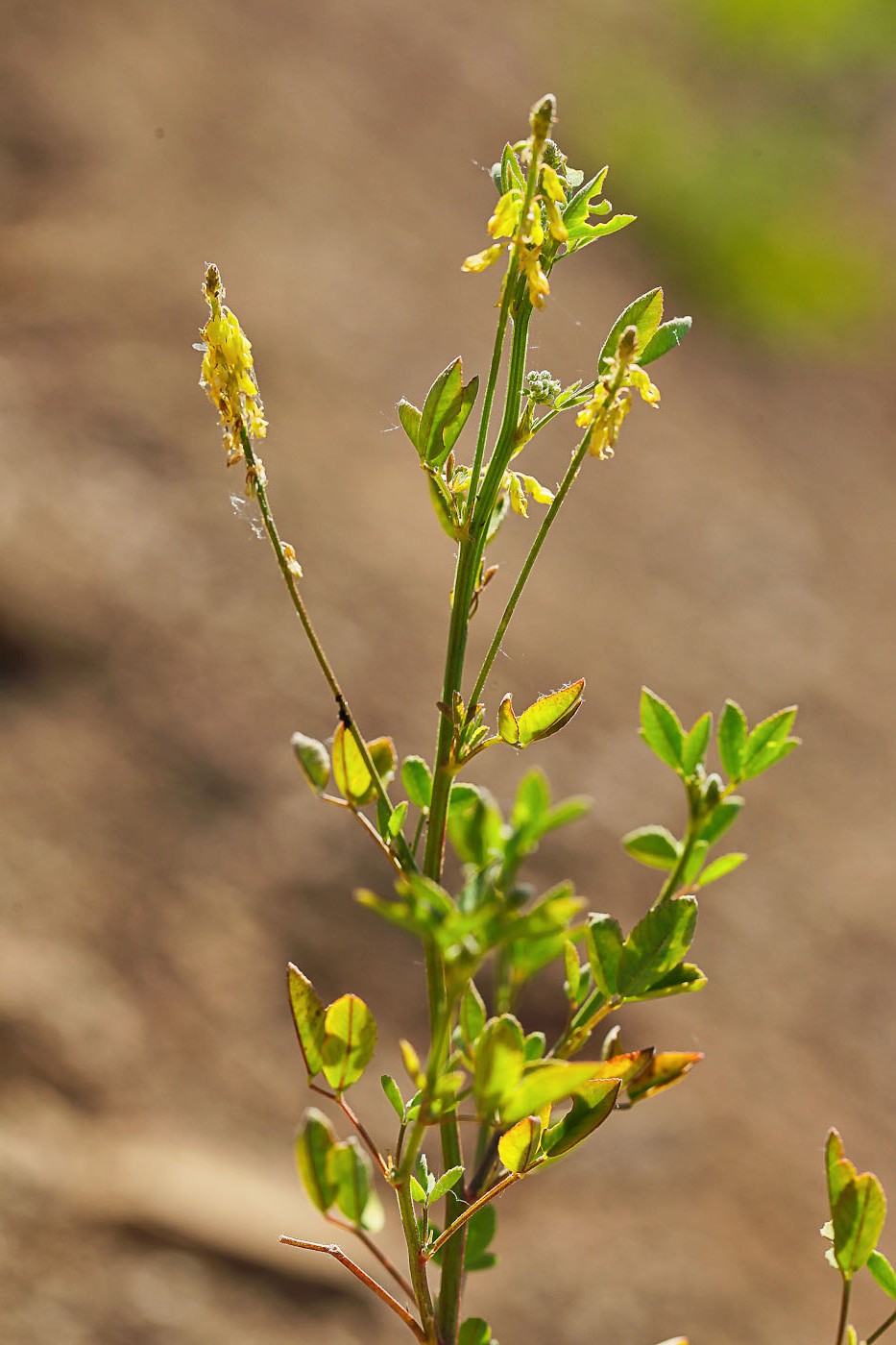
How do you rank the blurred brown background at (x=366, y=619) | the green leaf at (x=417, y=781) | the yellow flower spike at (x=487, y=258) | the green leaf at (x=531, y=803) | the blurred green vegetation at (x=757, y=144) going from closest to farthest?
the green leaf at (x=531, y=803) < the yellow flower spike at (x=487, y=258) < the green leaf at (x=417, y=781) < the blurred brown background at (x=366, y=619) < the blurred green vegetation at (x=757, y=144)

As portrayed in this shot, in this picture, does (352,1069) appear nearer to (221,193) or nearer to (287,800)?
(287,800)

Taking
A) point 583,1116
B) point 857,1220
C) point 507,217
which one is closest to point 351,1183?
point 583,1116

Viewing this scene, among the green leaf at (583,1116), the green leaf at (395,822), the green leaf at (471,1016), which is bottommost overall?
the green leaf at (583,1116)

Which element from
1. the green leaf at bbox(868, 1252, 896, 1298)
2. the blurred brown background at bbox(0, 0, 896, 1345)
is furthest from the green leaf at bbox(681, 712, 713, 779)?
the blurred brown background at bbox(0, 0, 896, 1345)

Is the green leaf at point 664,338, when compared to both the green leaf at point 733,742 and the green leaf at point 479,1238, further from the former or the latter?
the green leaf at point 479,1238

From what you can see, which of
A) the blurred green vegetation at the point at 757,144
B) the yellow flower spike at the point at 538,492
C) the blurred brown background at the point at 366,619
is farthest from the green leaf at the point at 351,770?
the blurred green vegetation at the point at 757,144

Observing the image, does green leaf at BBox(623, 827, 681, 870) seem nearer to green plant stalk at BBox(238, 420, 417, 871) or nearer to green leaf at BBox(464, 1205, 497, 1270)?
green plant stalk at BBox(238, 420, 417, 871)
